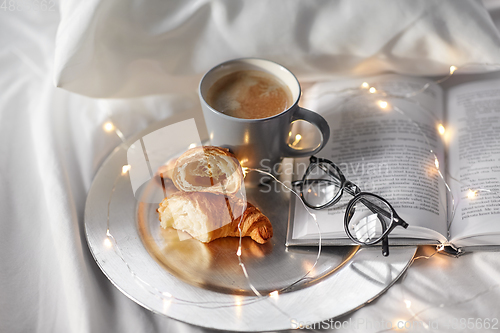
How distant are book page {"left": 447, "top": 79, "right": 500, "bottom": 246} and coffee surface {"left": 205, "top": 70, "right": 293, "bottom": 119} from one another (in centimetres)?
30

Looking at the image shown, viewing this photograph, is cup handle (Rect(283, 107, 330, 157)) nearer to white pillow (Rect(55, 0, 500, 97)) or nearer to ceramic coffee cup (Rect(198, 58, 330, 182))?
ceramic coffee cup (Rect(198, 58, 330, 182))

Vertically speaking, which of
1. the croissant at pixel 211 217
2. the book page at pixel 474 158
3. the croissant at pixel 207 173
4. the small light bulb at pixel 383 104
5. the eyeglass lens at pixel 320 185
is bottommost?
the book page at pixel 474 158

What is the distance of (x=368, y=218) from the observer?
1.90 ft

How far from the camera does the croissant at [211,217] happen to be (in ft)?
1.73

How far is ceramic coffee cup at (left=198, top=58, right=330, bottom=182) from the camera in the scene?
546 millimetres

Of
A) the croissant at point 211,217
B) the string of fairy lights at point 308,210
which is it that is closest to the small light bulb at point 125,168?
the string of fairy lights at point 308,210

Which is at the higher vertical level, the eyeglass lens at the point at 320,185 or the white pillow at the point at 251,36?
→ the white pillow at the point at 251,36

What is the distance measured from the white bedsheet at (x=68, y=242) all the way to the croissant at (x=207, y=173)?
0.18 meters

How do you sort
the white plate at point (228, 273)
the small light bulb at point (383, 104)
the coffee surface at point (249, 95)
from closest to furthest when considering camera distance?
1. the white plate at point (228, 273)
2. the coffee surface at point (249, 95)
3. the small light bulb at point (383, 104)

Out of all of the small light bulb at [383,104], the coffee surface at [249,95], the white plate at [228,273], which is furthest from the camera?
the small light bulb at [383,104]

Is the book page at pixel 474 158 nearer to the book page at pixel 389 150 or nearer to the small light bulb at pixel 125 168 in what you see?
the book page at pixel 389 150

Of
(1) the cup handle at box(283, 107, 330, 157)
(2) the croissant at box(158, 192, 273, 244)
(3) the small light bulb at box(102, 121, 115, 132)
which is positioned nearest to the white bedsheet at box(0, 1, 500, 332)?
(3) the small light bulb at box(102, 121, 115, 132)

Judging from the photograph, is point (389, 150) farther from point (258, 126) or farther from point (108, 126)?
point (108, 126)

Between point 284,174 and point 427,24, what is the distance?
0.35m
